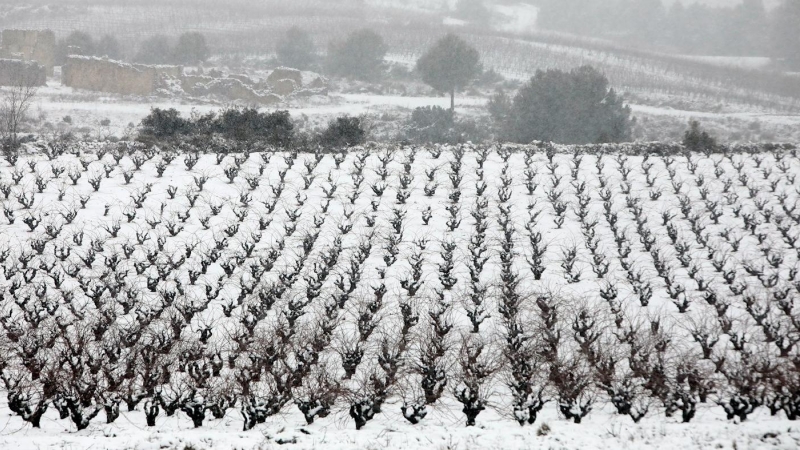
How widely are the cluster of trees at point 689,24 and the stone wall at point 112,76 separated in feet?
209

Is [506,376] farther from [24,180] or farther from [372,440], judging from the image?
[24,180]

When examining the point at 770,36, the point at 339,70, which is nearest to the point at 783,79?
the point at 770,36

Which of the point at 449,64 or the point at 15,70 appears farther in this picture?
the point at 449,64

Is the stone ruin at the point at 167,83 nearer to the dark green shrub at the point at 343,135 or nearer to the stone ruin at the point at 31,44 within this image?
the stone ruin at the point at 31,44

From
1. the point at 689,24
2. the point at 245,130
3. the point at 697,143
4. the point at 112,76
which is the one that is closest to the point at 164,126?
the point at 245,130

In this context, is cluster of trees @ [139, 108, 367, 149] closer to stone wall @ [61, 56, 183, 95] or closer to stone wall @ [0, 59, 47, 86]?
stone wall @ [61, 56, 183, 95]

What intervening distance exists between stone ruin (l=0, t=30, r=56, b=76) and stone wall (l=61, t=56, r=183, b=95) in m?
7.96

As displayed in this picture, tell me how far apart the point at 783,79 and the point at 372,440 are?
2485 inches

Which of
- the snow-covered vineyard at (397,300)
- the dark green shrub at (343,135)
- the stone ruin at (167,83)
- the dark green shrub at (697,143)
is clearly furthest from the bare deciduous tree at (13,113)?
the dark green shrub at (697,143)

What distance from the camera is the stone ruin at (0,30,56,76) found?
4600cm

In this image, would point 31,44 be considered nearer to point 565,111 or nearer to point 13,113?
point 13,113

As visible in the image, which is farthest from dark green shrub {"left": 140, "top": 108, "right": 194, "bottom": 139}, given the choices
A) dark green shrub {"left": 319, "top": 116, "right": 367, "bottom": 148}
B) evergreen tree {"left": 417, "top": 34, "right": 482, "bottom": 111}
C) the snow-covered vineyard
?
evergreen tree {"left": 417, "top": 34, "right": 482, "bottom": 111}

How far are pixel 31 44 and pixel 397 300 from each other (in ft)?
163

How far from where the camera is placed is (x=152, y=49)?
50875mm
